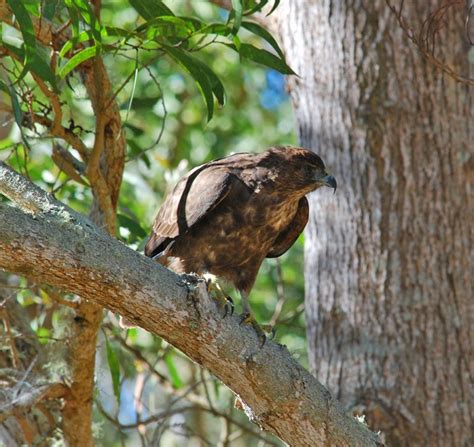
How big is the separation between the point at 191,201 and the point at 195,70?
0.83 m

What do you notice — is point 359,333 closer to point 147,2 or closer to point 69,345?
point 69,345

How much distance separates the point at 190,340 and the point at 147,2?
1426mm

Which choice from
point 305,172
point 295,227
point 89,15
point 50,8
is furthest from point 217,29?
point 295,227

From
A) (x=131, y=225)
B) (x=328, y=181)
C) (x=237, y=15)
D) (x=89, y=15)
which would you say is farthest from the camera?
(x=131, y=225)

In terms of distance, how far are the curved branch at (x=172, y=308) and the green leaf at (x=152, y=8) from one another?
1.16m

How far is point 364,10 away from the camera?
4816 millimetres

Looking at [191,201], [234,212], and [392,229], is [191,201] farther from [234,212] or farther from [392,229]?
[392,229]

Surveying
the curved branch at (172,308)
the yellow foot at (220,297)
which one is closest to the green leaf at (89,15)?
the curved branch at (172,308)

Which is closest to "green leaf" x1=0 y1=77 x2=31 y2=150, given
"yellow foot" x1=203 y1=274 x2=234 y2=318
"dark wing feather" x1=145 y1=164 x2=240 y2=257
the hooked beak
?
"yellow foot" x1=203 y1=274 x2=234 y2=318

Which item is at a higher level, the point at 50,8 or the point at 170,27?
the point at 170,27

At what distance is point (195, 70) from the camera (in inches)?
146

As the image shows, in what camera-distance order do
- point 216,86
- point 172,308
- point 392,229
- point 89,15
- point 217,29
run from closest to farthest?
point 172,308 < point 89,15 < point 217,29 < point 216,86 < point 392,229

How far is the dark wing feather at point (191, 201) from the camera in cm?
431

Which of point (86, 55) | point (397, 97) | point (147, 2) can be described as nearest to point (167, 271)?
point (86, 55)
